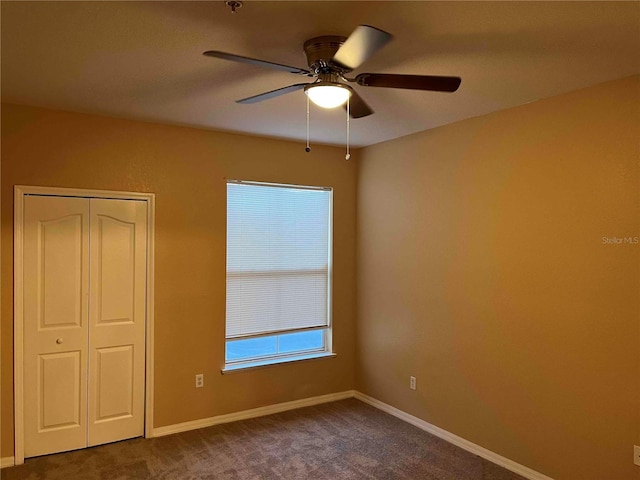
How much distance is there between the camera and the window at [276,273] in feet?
14.4

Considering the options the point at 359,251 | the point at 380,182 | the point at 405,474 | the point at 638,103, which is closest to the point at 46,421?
the point at 405,474

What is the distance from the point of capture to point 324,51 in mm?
2211

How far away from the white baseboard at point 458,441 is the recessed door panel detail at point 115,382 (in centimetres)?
222

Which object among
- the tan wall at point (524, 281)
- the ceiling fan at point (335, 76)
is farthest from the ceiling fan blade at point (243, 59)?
the tan wall at point (524, 281)

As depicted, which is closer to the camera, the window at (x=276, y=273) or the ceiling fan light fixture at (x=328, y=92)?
the ceiling fan light fixture at (x=328, y=92)

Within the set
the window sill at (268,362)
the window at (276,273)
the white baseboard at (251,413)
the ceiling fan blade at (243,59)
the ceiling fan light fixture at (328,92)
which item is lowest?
the white baseboard at (251,413)

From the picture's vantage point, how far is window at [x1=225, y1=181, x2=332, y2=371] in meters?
4.38

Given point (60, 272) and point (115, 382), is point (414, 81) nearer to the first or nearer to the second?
point (60, 272)

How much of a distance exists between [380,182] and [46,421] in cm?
341

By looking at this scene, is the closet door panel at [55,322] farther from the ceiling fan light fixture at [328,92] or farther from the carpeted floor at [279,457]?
the ceiling fan light fixture at [328,92]

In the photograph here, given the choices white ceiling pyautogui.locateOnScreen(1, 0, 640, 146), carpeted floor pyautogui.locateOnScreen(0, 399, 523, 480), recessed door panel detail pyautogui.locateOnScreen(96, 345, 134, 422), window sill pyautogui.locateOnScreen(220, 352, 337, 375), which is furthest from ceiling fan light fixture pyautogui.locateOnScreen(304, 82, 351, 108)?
window sill pyautogui.locateOnScreen(220, 352, 337, 375)

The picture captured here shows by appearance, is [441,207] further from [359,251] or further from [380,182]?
[359,251]

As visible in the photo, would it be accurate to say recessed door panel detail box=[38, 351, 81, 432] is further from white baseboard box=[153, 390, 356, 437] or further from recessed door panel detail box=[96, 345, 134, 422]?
white baseboard box=[153, 390, 356, 437]

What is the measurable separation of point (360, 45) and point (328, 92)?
330mm
